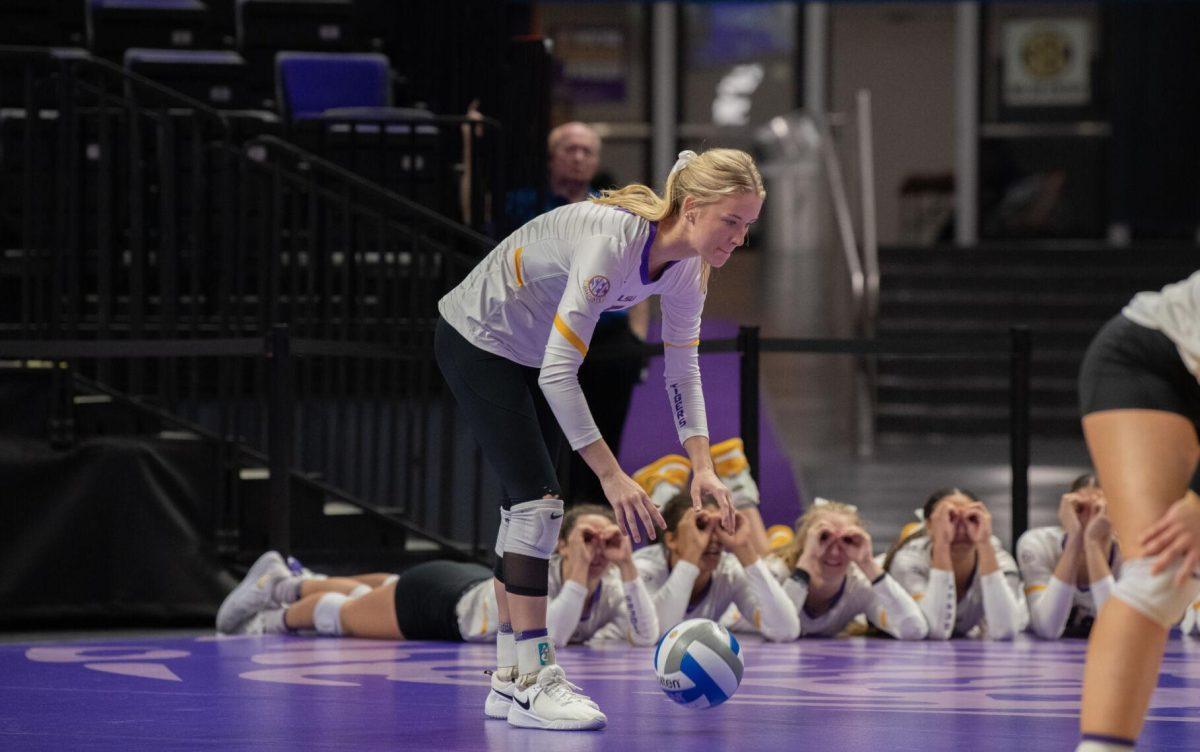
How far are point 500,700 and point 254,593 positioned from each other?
2.16 m

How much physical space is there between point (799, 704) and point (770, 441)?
15.2 ft

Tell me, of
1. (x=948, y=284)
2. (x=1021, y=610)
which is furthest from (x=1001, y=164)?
(x=1021, y=610)

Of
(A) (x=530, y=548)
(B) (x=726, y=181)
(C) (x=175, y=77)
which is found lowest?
(A) (x=530, y=548)

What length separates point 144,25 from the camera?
436 inches

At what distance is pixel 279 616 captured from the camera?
6.22 meters

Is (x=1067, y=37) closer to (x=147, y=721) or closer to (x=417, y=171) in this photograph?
(x=417, y=171)

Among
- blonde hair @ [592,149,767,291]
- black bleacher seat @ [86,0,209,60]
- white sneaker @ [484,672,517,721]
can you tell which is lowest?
white sneaker @ [484,672,517,721]

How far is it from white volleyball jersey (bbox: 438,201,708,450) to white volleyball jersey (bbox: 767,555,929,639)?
1.91m

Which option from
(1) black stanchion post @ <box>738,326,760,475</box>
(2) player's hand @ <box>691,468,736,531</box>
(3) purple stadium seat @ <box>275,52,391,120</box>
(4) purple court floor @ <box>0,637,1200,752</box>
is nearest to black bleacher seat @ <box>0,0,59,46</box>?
(3) purple stadium seat @ <box>275,52,391,120</box>

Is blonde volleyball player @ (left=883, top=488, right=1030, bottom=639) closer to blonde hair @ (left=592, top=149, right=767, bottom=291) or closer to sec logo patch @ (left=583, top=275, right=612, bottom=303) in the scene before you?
blonde hair @ (left=592, top=149, right=767, bottom=291)

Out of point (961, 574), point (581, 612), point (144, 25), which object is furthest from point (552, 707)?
point (144, 25)

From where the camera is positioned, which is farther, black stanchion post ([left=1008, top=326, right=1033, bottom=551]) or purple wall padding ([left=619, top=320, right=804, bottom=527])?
purple wall padding ([left=619, top=320, right=804, bottom=527])

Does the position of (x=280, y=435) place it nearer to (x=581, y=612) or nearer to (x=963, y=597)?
(x=581, y=612)

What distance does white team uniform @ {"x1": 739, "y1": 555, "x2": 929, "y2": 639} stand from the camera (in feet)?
19.8
